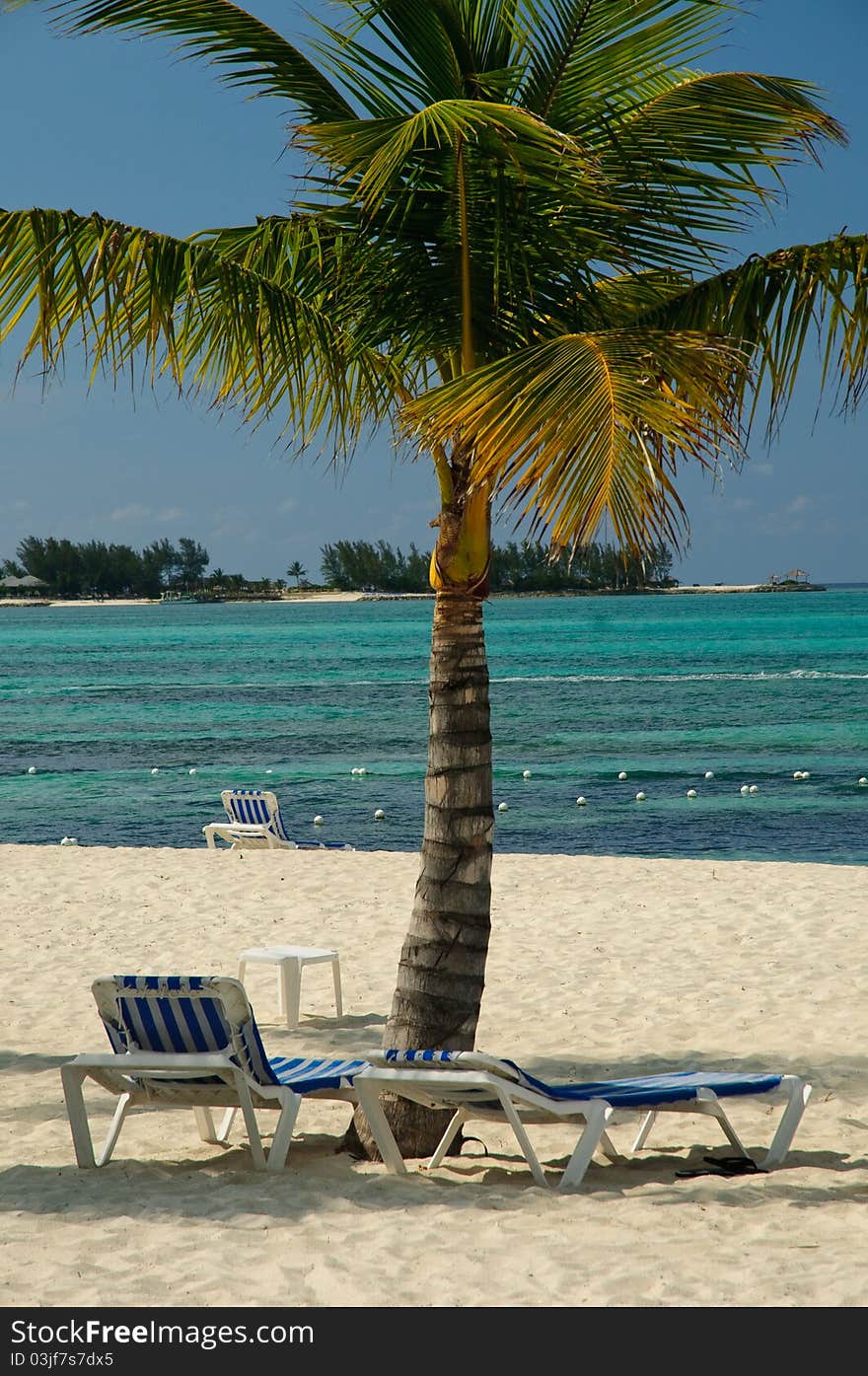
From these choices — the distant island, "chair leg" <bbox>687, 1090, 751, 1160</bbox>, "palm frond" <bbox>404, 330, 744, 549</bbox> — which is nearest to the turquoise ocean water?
"chair leg" <bbox>687, 1090, 751, 1160</bbox>

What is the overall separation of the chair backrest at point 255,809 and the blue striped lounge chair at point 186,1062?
9239mm

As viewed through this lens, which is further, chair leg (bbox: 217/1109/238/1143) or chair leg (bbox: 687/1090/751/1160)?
chair leg (bbox: 217/1109/238/1143)

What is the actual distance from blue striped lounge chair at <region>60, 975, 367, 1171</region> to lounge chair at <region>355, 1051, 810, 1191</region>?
0.23m

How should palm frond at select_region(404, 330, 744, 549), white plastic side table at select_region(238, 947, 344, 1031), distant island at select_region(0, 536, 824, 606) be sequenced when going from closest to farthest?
palm frond at select_region(404, 330, 744, 549), white plastic side table at select_region(238, 947, 344, 1031), distant island at select_region(0, 536, 824, 606)

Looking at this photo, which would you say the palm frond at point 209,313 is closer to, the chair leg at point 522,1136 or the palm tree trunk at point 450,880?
the palm tree trunk at point 450,880

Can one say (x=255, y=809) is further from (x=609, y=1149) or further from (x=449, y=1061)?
(x=449, y=1061)

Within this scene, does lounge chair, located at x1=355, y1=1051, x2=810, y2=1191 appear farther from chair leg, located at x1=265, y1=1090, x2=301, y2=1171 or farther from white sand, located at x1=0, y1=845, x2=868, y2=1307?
chair leg, located at x1=265, y1=1090, x2=301, y2=1171

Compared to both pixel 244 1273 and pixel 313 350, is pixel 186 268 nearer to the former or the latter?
pixel 313 350

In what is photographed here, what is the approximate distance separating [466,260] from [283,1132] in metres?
3.58

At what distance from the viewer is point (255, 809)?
14492 mm

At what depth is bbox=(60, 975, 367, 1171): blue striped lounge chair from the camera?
4926 millimetres

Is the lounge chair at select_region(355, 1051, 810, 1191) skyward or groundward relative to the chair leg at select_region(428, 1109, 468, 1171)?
skyward

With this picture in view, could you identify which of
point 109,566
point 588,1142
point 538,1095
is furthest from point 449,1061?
point 109,566

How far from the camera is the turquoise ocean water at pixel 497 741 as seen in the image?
2038 cm
